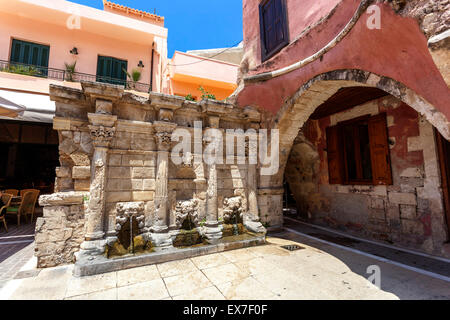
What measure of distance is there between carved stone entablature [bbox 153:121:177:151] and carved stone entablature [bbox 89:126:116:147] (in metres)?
0.82

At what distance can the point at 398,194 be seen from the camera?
448 centimetres

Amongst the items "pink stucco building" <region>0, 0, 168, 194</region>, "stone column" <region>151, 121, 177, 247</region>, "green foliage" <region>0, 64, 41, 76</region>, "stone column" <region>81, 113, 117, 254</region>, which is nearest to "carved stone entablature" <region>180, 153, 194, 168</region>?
"stone column" <region>151, 121, 177, 247</region>

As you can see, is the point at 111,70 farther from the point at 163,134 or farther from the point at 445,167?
the point at 445,167

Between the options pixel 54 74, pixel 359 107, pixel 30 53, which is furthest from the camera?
pixel 54 74

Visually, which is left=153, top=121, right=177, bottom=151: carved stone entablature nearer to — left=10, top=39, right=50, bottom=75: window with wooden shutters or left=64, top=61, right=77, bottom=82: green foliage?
left=64, top=61, right=77, bottom=82: green foliage

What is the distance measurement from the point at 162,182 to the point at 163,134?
0.93 metres

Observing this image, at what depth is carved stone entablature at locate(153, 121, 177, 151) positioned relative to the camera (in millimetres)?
4156

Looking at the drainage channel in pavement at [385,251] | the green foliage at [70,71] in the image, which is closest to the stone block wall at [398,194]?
the drainage channel in pavement at [385,251]

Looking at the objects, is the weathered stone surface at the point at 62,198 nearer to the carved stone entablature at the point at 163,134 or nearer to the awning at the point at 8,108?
the carved stone entablature at the point at 163,134

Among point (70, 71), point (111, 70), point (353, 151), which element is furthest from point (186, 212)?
point (111, 70)

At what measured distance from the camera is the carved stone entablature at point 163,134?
416 cm
